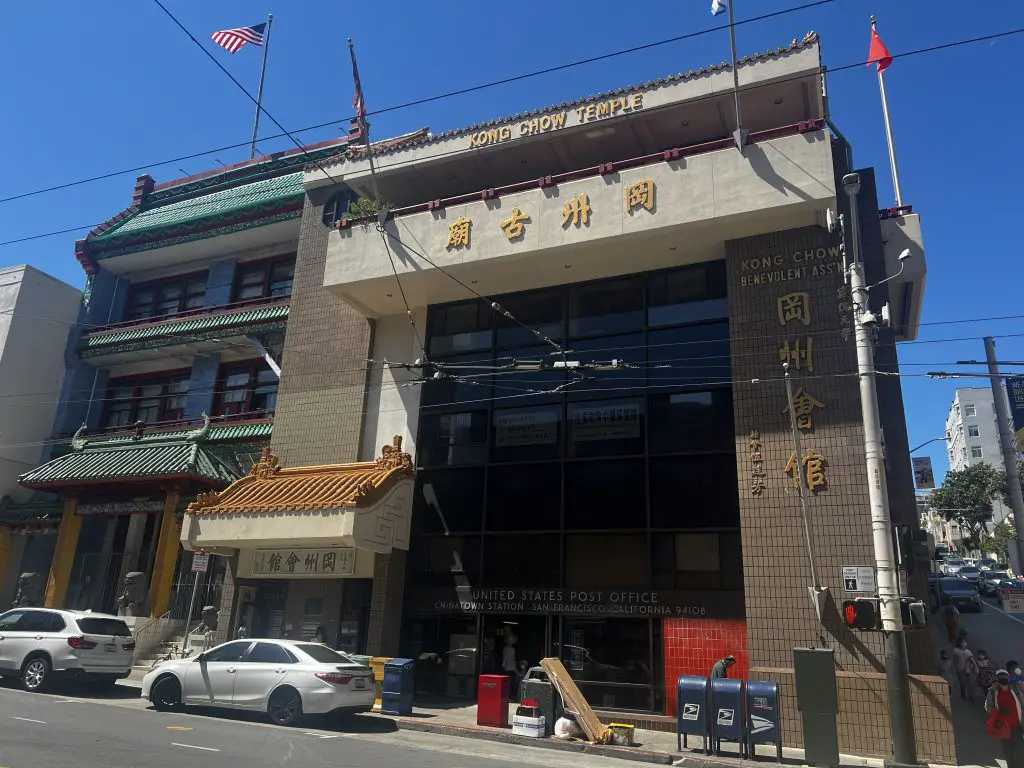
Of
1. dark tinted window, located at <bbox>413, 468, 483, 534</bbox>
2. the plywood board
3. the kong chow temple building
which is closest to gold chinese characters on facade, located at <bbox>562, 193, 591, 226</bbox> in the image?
the kong chow temple building

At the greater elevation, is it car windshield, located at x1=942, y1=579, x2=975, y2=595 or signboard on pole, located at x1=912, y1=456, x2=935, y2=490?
signboard on pole, located at x1=912, y1=456, x2=935, y2=490

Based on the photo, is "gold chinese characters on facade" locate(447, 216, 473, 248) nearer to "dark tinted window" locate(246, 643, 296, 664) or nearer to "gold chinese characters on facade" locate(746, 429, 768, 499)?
"gold chinese characters on facade" locate(746, 429, 768, 499)

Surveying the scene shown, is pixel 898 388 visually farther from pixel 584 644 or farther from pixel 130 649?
pixel 130 649

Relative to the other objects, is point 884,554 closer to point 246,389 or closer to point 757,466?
point 757,466

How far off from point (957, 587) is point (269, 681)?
119 ft

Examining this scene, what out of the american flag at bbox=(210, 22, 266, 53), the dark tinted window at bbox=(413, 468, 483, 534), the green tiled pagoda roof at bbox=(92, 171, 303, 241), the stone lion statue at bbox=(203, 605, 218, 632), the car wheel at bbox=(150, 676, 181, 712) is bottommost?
the car wheel at bbox=(150, 676, 181, 712)

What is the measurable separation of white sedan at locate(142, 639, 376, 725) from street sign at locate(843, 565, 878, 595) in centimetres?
934

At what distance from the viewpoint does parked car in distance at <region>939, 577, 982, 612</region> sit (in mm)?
34812

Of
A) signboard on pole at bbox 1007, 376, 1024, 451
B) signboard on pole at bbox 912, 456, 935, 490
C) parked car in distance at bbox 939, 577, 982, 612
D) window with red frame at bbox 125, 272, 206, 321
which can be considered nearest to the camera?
signboard on pole at bbox 1007, 376, 1024, 451

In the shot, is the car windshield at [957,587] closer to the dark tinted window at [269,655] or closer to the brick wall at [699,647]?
the brick wall at [699,647]

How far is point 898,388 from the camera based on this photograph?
20797mm

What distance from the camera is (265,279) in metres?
27.2

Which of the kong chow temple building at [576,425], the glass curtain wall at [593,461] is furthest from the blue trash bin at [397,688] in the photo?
the glass curtain wall at [593,461]

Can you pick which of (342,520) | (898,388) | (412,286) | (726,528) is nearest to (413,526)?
(342,520)
